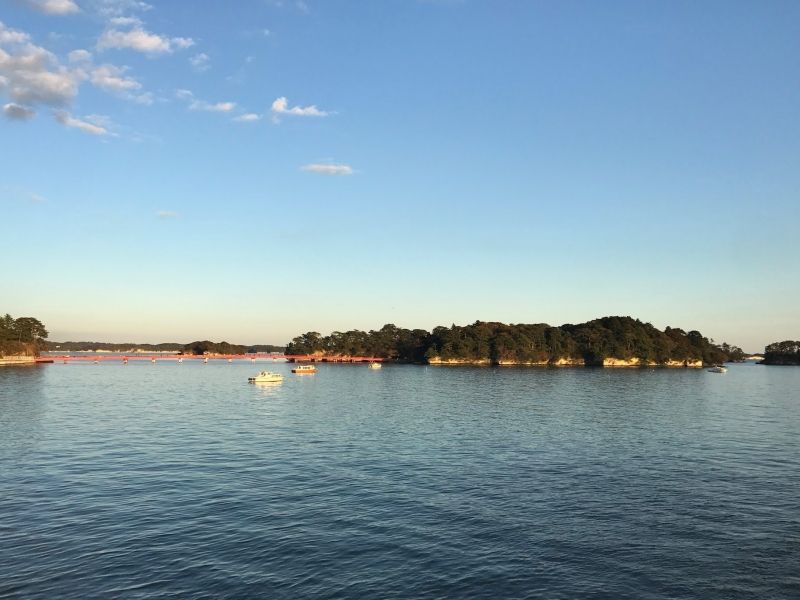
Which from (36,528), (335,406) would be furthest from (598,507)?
(335,406)

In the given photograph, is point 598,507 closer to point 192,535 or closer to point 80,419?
point 192,535

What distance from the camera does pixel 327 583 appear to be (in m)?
23.3

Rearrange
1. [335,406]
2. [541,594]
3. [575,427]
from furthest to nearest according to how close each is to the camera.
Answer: [335,406]
[575,427]
[541,594]

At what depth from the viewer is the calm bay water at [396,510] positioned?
23.8 metres

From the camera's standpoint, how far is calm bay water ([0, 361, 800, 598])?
2381 centimetres

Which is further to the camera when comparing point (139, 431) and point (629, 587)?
Answer: point (139, 431)

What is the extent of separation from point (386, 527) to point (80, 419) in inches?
2407

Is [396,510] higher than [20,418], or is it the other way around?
[20,418]

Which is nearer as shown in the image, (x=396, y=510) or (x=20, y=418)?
(x=396, y=510)

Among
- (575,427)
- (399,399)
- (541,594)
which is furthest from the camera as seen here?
(399,399)

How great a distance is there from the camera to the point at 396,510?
3366 cm

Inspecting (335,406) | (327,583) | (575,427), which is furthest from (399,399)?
(327,583)

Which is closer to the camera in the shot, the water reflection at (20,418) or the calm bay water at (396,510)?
the calm bay water at (396,510)

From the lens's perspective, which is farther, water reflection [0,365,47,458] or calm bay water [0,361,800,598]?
water reflection [0,365,47,458]
